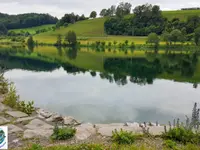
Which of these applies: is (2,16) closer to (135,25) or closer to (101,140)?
(135,25)

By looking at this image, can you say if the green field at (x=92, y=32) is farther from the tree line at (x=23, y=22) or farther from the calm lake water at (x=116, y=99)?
the calm lake water at (x=116, y=99)

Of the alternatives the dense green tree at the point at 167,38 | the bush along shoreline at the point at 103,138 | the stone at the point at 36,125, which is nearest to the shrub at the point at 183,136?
the bush along shoreline at the point at 103,138

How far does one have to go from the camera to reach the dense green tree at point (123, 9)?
129125 mm

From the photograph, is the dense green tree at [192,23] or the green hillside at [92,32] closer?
the dense green tree at [192,23]

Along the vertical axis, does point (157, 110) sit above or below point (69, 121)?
below

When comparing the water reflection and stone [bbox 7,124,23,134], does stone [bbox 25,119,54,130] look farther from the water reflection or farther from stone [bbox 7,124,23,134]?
the water reflection

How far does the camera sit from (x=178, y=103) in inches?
646

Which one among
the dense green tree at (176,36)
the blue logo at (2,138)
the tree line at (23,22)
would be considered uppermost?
the tree line at (23,22)

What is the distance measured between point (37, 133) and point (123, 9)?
444ft

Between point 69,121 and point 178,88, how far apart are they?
1474 cm

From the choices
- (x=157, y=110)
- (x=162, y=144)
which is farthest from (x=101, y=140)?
(x=157, y=110)

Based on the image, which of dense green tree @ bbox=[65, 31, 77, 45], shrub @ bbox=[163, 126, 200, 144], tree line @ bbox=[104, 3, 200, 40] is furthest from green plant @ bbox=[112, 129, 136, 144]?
tree line @ bbox=[104, 3, 200, 40]

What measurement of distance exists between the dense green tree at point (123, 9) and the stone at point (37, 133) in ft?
412

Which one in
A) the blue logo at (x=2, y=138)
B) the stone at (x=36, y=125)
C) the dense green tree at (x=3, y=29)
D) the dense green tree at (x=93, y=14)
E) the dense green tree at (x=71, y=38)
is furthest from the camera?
the dense green tree at (x=93, y=14)
